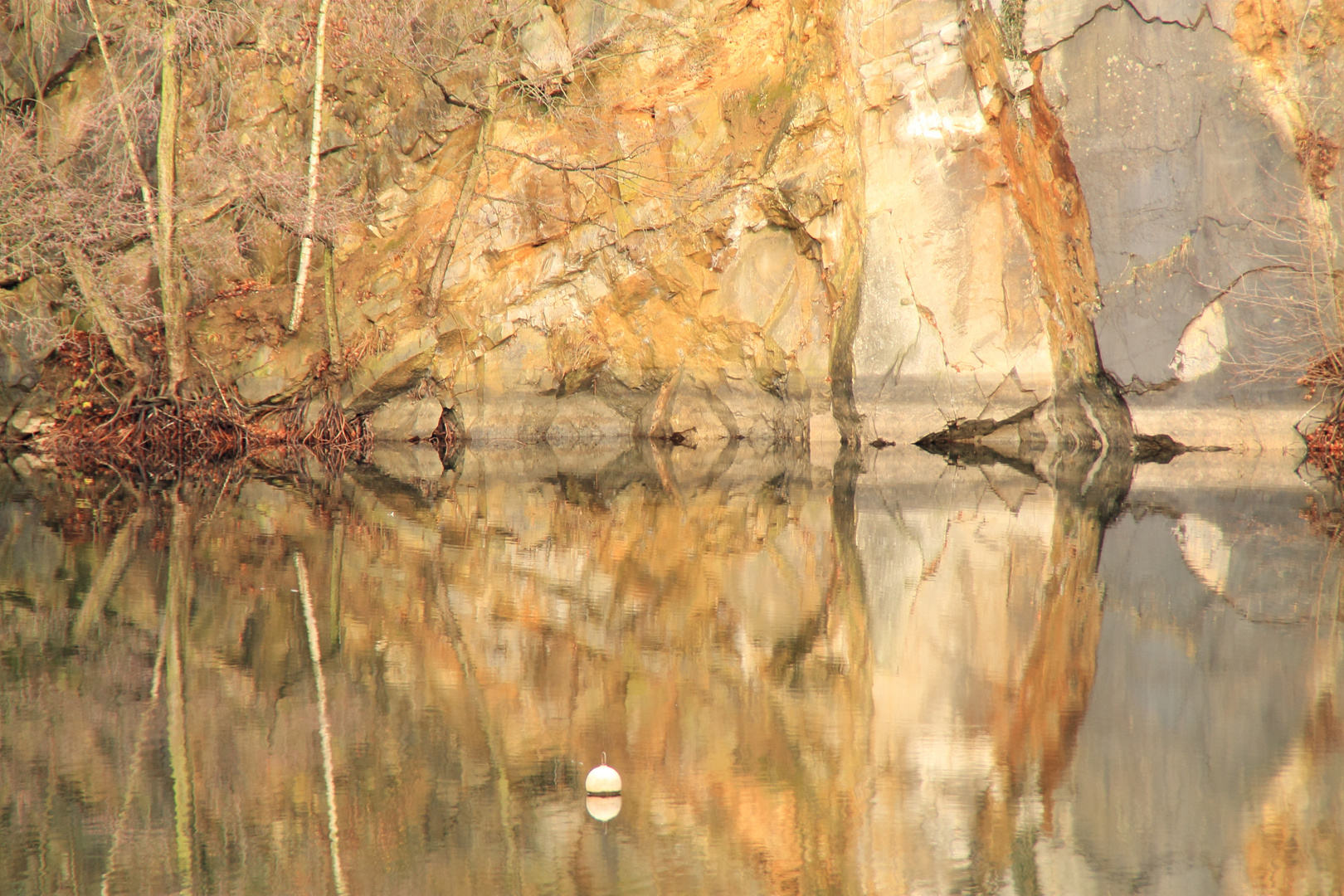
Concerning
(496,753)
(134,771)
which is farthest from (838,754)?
(134,771)

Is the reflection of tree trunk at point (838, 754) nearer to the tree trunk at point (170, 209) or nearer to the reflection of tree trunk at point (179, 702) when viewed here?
the reflection of tree trunk at point (179, 702)

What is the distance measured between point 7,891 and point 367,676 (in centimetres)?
165

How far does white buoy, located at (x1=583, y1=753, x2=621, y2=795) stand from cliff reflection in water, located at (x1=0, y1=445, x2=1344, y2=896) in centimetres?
8

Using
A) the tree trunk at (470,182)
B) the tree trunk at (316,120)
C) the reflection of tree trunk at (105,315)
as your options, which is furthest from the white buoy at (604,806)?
the tree trunk at (470,182)

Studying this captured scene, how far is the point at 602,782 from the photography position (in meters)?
3.00

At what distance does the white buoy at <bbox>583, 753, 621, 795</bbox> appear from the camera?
300cm

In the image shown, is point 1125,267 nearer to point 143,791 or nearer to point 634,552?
point 634,552

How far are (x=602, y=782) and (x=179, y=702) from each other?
1608mm

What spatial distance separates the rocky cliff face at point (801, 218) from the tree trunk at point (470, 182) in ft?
0.83

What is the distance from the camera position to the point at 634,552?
6.98 m

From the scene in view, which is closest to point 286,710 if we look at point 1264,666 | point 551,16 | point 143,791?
point 143,791

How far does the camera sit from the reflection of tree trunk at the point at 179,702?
268 centimetres

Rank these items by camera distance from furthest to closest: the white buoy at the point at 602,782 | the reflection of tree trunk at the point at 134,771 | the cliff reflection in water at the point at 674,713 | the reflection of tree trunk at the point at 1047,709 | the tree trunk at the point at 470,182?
the tree trunk at the point at 470,182
the white buoy at the point at 602,782
the reflection of tree trunk at the point at 1047,709
the cliff reflection in water at the point at 674,713
the reflection of tree trunk at the point at 134,771

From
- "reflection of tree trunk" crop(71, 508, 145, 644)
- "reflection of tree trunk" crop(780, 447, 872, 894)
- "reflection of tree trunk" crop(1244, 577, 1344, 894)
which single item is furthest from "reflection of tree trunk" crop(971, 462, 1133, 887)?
"reflection of tree trunk" crop(71, 508, 145, 644)
